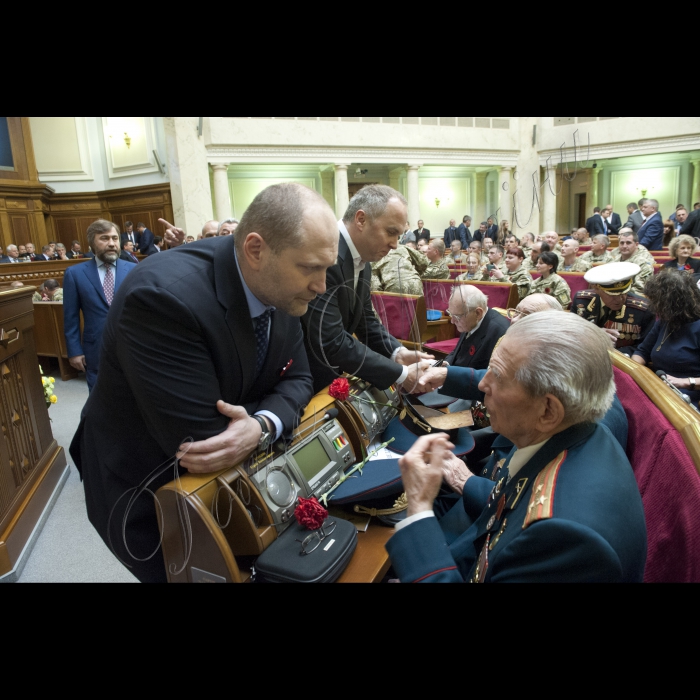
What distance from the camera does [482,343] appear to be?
2561 millimetres

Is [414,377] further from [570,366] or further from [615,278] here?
[615,278]

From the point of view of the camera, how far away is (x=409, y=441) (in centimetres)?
168

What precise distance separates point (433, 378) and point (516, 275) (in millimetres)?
4005

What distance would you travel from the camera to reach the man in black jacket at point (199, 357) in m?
1.08

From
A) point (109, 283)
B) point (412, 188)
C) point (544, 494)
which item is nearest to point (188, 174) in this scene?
point (412, 188)

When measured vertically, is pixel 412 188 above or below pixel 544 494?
above

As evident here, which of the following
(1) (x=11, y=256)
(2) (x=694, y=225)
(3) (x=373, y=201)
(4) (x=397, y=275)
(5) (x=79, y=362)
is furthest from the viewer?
(1) (x=11, y=256)

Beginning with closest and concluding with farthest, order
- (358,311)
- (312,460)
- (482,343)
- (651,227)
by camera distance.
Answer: (312,460) < (358,311) < (482,343) < (651,227)

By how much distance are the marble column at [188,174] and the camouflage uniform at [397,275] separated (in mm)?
7595

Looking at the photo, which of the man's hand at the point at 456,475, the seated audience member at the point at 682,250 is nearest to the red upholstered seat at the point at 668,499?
the man's hand at the point at 456,475

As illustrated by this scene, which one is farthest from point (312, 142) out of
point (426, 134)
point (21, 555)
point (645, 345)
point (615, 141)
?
point (21, 555)

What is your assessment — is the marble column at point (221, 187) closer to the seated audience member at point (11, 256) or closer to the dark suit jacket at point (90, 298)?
the seated audience member at point (11, 256)

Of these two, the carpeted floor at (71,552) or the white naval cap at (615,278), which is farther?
the white naval cap at (615,278)

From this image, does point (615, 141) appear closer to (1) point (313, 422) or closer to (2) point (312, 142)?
(2) point (312, 142)
